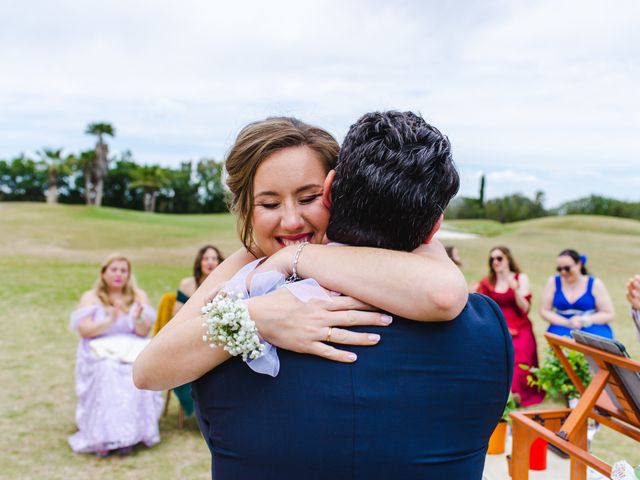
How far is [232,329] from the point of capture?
58.9 inches

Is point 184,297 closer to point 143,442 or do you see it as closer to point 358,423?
point 143,442

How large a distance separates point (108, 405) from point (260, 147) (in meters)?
5.60

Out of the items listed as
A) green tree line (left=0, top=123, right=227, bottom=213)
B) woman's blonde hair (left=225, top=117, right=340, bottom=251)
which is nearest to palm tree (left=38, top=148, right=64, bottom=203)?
green tree line (left=0, top=123, right=227, bottom=213)

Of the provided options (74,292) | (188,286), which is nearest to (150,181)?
(74,292)

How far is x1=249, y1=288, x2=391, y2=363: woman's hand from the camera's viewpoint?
4.79 ft

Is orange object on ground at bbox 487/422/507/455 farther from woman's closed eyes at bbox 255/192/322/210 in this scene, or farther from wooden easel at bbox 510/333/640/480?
woman's closed eyes at bbox 255/192/322/210

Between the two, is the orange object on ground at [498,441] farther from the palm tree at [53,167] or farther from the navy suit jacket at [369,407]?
the palm tree at [53,167]

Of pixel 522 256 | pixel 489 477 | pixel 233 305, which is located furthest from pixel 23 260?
pixel 233 305

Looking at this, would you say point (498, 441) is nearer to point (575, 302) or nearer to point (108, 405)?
point (108, 405)

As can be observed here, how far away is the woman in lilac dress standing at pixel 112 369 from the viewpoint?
6465 millimetres

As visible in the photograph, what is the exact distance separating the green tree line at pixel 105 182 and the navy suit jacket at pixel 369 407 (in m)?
59.9

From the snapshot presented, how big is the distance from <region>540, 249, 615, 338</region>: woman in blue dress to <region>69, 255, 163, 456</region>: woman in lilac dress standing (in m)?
5.42

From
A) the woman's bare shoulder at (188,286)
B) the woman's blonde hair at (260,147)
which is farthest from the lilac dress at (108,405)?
the woman's blonde hair at (260,147)

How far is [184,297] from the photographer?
7.65 metres
